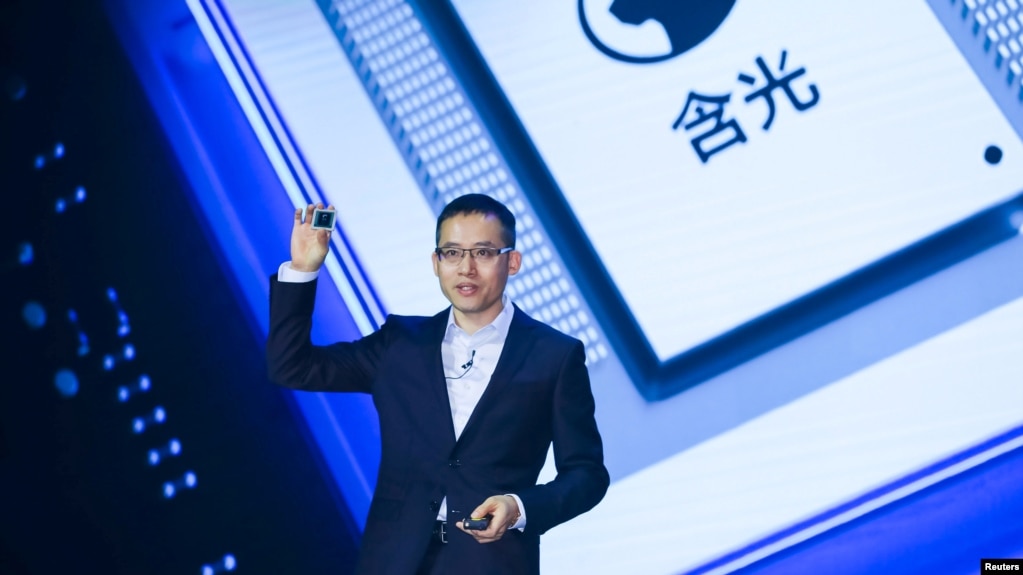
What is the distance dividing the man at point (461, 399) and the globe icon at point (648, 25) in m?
0.50

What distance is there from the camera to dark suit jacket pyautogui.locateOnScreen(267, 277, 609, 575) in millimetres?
1110

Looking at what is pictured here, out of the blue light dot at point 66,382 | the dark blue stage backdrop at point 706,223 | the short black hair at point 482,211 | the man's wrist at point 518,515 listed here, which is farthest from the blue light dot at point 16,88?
the man's wrist at point 518,515

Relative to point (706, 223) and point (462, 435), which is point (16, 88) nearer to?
point (462, 435)

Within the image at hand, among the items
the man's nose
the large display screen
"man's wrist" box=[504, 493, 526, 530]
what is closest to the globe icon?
the large display screen

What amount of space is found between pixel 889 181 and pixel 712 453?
0.50m

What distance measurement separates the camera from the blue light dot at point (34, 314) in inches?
64.4

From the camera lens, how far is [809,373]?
1.47 metres

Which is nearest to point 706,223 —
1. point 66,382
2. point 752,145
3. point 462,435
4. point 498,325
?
point 752,145

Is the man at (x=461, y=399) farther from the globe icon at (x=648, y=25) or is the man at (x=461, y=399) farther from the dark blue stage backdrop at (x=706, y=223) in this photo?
the globe icon at (x=648, y=25)

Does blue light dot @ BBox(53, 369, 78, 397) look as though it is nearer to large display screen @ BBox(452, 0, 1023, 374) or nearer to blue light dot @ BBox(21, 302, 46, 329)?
blue light dot @ BBox(21, 302, 46, 329)

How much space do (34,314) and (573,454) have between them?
39.8 inches

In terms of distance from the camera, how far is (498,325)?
4.03 feet

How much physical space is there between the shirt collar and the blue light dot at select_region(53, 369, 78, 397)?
74cm

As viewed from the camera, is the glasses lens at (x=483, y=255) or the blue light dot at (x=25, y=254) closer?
the glasses lens at (x=483, y=255)
